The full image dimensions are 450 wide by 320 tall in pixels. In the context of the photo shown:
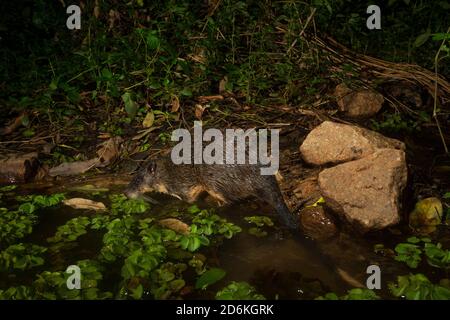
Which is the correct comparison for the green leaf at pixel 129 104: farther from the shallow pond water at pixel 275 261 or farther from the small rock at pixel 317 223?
the small rock at pixel 317 223

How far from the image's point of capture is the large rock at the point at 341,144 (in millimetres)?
3980

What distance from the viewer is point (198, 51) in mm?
6395

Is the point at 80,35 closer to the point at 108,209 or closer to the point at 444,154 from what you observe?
the point at 108,209

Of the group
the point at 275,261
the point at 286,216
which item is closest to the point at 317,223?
the point at 286,216

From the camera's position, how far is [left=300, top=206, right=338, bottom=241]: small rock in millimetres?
3581

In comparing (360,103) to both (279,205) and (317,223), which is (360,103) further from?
(279,205)

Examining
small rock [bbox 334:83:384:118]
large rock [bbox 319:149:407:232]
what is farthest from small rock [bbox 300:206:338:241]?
small rock [bbox 334:83:384:118]

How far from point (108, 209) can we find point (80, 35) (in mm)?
4490

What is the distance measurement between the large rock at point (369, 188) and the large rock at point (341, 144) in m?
0.28

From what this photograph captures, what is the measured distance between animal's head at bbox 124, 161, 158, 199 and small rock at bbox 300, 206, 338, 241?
1718 millimetres

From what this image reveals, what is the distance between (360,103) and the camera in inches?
221

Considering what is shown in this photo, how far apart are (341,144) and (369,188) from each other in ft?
2.40

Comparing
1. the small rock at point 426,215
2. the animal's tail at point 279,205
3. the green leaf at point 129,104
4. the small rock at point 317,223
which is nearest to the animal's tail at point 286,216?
the animal's tail at point 279,205

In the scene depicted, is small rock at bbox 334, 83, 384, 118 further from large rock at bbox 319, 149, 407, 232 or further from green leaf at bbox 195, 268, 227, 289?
green leaf at bbox 195, 268, 227, 289
